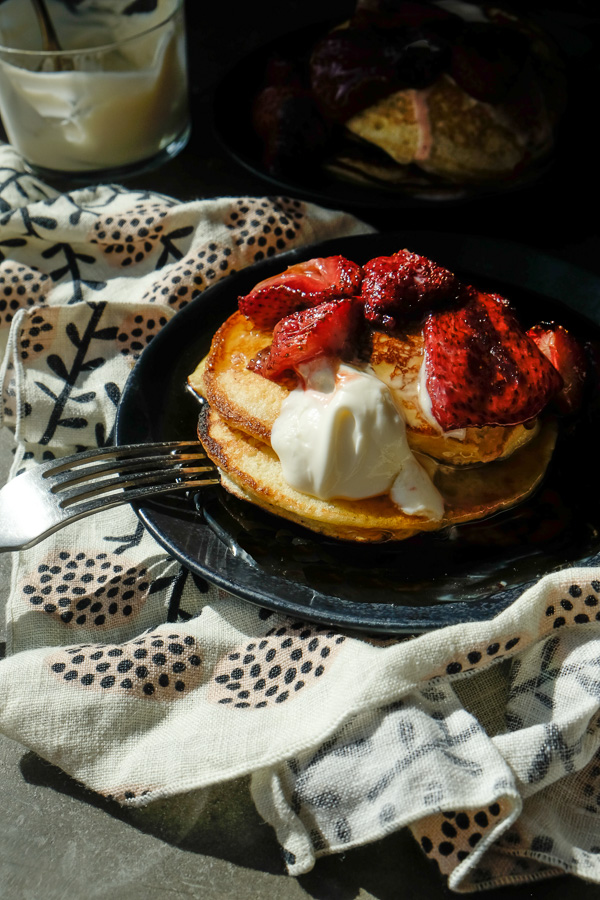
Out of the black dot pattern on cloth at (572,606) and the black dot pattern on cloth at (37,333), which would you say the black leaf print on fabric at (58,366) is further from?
the black dot pattern on cloth at (572,606)

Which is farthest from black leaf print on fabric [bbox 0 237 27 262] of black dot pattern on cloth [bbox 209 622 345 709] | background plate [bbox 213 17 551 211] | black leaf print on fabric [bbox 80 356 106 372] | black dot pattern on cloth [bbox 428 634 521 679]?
black dot pattern on cloth [bbox 428 634 521 679]

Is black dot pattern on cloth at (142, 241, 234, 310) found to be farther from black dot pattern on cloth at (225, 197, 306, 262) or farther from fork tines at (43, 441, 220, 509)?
fork tines at (43, 441, 220, 509)

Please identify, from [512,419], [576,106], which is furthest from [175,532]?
[576,106]

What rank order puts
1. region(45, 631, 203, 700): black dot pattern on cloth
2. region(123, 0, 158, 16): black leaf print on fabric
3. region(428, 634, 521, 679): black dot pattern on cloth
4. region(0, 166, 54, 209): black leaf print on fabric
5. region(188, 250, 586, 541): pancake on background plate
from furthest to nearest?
region(123, 0, 158, 16): black leaf print on fabric, region(0, 166, 54, 209): black leaf print on fabric, region(188, 250, 586, 541): pancake on background plate, region(45, 631, 203, 700): black dot pattern on cloth, region(428, 634, 521, 679): black dot pattern on cloth

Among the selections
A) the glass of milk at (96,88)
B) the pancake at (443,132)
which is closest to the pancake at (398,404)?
the pancake at (443,132)

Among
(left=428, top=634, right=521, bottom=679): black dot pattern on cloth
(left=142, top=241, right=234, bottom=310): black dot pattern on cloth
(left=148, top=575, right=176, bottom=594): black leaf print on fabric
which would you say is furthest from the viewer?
(left=142, top=241, right=234, bottom=310): black dot pattern on cloth

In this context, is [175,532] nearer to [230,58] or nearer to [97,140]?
[97,140]

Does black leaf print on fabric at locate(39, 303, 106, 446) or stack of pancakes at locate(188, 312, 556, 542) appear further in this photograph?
black leaf print on fabric at locate(39, 303, 106, 446)
